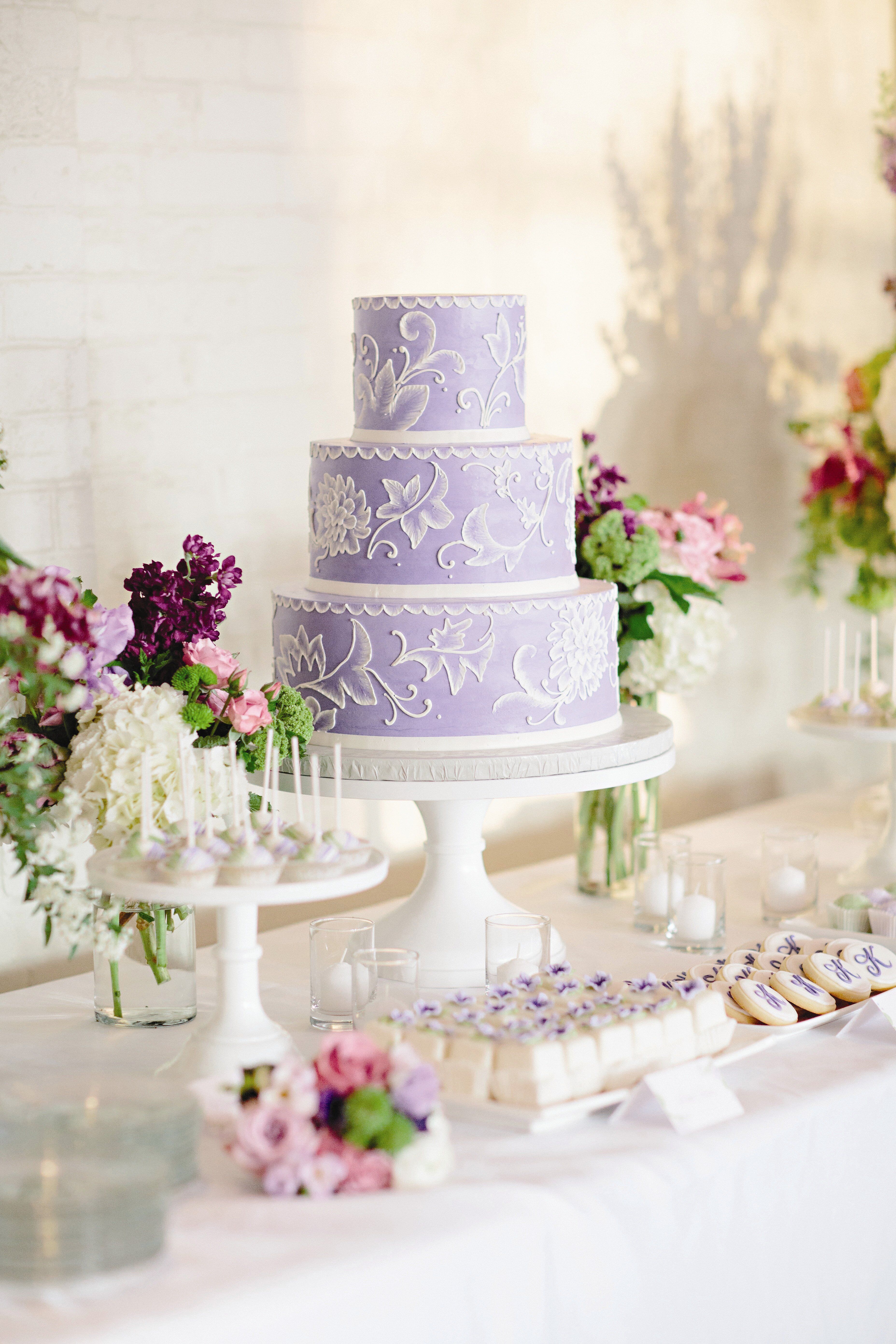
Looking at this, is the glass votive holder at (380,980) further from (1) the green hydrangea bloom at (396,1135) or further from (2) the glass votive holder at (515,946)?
(1) the green hydrangea bloom at (396,1135)

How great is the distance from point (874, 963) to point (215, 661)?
851 mm

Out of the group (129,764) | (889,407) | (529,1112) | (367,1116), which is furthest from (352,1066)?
(889,407)

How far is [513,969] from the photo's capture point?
171 centimetres

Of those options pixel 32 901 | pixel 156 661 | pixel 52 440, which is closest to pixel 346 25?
pixel 52 440

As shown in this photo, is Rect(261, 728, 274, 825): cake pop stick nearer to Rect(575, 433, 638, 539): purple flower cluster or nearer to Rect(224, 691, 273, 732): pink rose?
Rect(224, 691, 273, 732): pink rose

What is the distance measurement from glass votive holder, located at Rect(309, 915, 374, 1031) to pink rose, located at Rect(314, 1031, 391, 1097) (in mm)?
459

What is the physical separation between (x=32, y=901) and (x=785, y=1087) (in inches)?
40.8

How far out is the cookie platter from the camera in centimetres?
141

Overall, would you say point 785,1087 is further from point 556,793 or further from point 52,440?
point 52,440

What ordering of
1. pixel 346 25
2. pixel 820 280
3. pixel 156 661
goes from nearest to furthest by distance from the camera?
pixel 156 661
pixel 346 25
pixel 820 280

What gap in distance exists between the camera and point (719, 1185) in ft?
4.61

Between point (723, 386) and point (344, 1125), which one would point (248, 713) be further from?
point (723, 386)

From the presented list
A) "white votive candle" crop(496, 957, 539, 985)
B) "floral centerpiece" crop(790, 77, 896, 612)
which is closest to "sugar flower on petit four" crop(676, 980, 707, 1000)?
"white votive candle" crop(496, 957, 539, 985)

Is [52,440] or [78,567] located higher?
[52,440]
